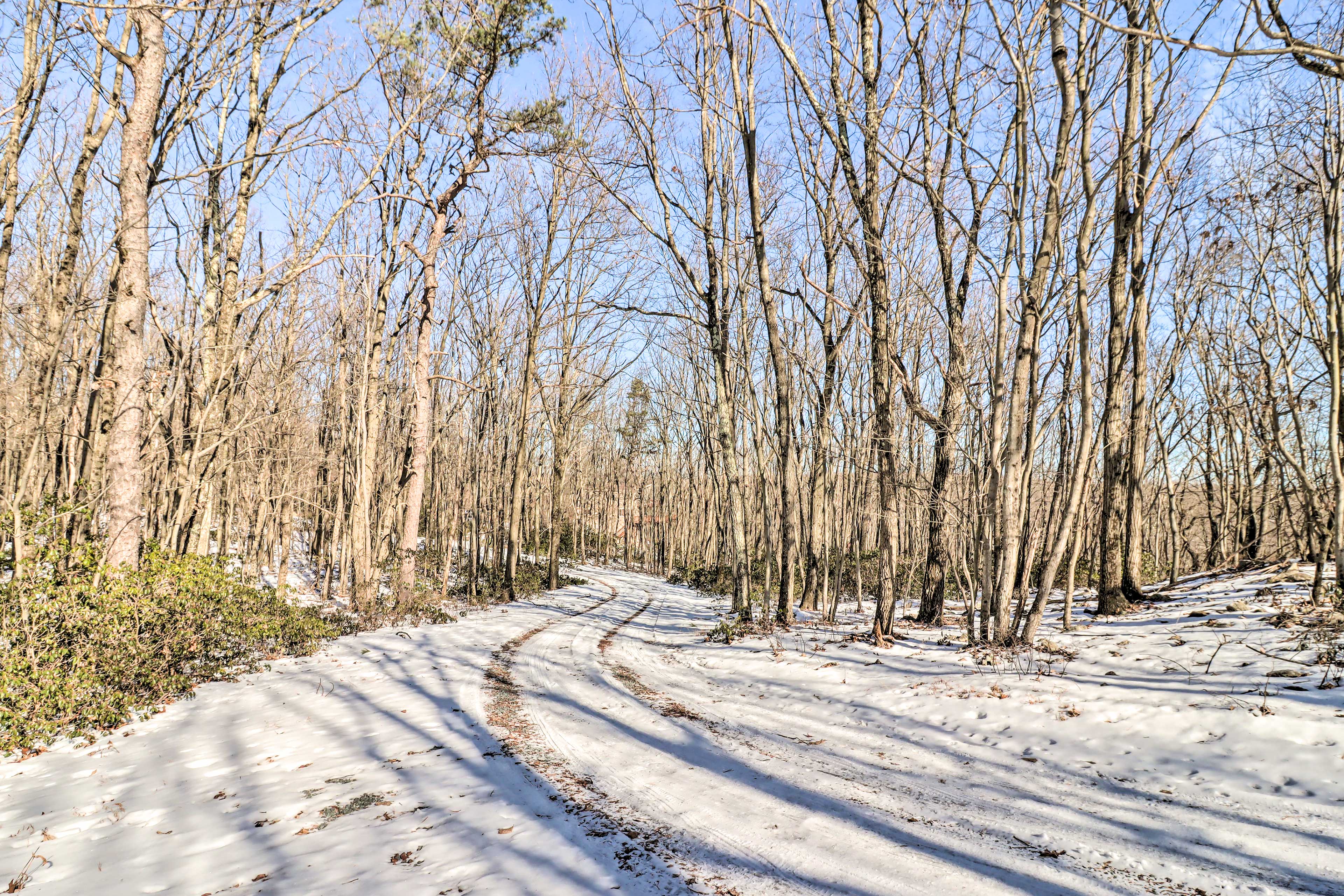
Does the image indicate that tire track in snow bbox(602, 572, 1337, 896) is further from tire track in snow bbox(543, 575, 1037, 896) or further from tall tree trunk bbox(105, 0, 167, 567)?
tall tree trunk bbox(105, 0, 167, 567)

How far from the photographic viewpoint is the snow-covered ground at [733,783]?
3.50 m

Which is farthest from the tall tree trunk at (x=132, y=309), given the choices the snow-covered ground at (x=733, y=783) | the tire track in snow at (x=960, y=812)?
the tire track in snow at (x=960, y=812)

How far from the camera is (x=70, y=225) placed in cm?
996

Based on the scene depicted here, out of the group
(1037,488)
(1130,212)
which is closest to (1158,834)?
(1130,212)

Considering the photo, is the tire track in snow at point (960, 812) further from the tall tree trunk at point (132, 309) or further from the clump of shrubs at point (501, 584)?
the clump of shrubs at point (501, 584)

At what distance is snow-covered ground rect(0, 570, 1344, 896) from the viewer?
138 inches

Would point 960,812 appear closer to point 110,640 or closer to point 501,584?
point 110,640

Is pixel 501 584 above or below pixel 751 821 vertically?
below

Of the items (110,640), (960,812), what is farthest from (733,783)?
(110,640)

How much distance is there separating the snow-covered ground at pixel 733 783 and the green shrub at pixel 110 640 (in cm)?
32

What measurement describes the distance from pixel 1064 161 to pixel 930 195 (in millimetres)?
1641

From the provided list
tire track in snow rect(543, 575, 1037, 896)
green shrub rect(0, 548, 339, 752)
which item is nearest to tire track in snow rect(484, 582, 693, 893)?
tire track in snow rect(543, 575, 1037, 896)

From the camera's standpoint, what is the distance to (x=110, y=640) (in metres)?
6.53

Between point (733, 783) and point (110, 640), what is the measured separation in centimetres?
630
